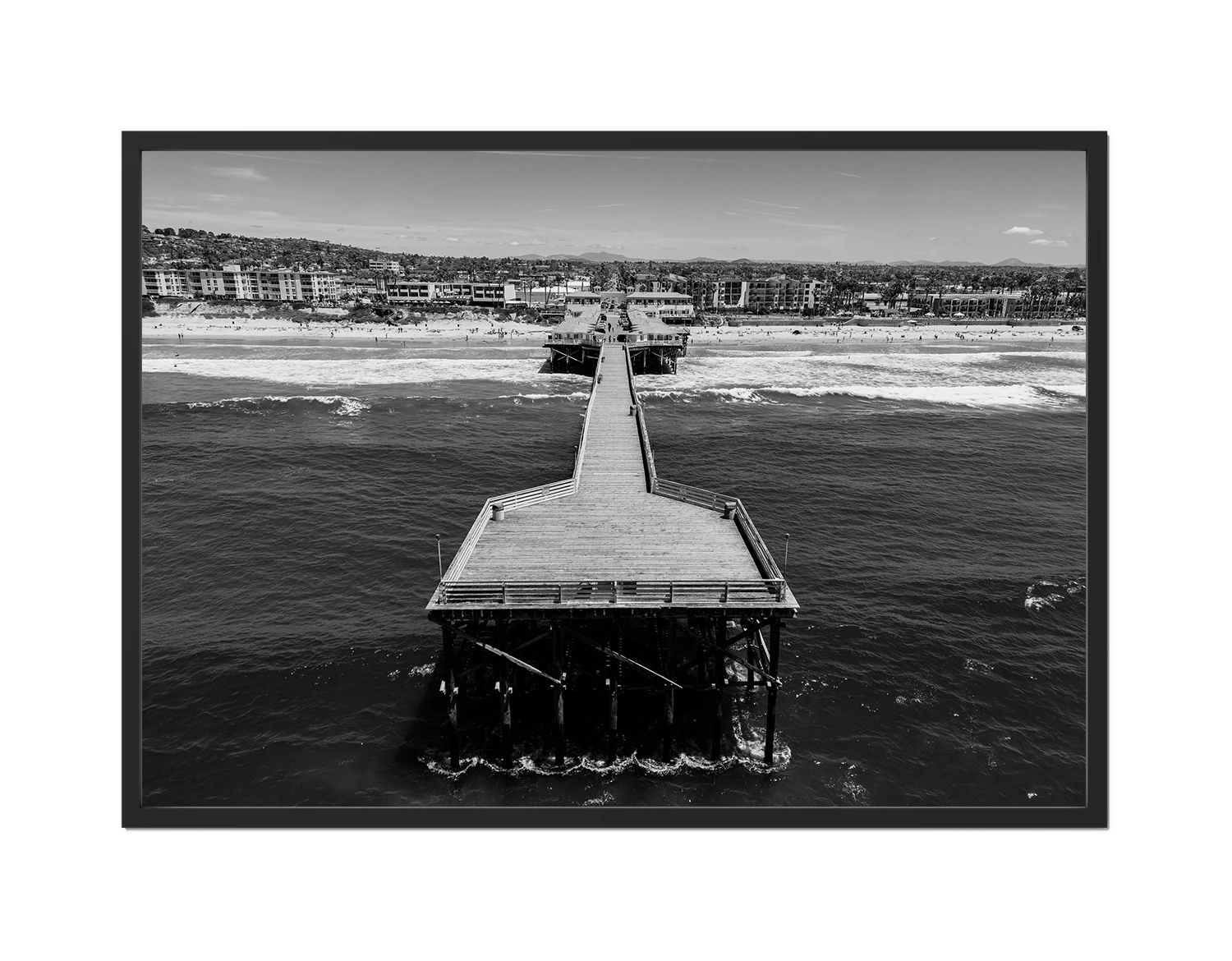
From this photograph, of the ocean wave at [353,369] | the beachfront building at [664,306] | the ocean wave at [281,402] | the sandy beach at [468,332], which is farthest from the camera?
the beachfront building at [664,306]

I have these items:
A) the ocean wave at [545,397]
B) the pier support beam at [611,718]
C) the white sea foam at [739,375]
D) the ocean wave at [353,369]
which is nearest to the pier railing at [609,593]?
the pier support beam at [611,718]

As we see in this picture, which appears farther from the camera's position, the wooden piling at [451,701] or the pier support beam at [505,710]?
the pier support beam at [505,710]

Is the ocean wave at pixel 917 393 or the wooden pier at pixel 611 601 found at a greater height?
the ocean wave at pixel 917 393

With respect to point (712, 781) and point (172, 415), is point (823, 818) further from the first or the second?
point (172, 415)

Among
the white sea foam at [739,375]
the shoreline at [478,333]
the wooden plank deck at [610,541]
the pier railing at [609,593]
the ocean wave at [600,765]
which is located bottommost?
the ocean wave at [600,765]

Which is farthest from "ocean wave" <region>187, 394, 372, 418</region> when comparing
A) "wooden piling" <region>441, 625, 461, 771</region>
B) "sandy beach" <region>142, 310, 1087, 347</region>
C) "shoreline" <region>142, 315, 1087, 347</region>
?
"wooden piling" <region>441, 625, 461, 771</region>

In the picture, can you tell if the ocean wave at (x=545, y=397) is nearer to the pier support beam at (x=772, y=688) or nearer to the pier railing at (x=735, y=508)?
the pier railing at (x=735, y=508)

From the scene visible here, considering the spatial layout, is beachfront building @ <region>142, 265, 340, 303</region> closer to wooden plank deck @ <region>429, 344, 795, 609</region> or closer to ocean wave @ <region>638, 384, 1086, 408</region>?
ocean wave @ <region>638, 384, 1086, 408</region>
